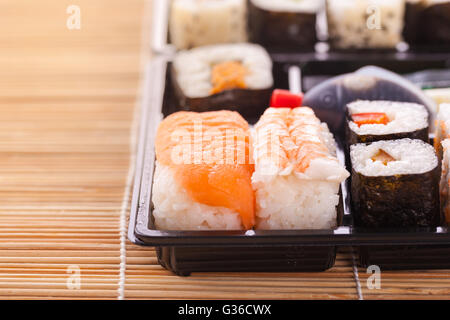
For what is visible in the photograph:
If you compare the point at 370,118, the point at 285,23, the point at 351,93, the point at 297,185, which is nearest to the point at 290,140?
the point at 297,185

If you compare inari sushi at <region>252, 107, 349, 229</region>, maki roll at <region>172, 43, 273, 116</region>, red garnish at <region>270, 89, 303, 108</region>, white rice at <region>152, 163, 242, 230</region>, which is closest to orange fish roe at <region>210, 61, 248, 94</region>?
maki roll at <region>172, 43, 273, 116</region>

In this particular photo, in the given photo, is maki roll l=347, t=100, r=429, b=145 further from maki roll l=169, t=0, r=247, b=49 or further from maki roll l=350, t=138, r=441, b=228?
maki roll l=169, t=0, r=247, b=49

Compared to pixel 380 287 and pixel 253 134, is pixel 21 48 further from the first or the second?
pixel 380 287

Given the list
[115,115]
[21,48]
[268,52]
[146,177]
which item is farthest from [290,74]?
[21,48]

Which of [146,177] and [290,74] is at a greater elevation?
[290,74]

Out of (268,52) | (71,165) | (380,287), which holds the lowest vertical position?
(380,287)
